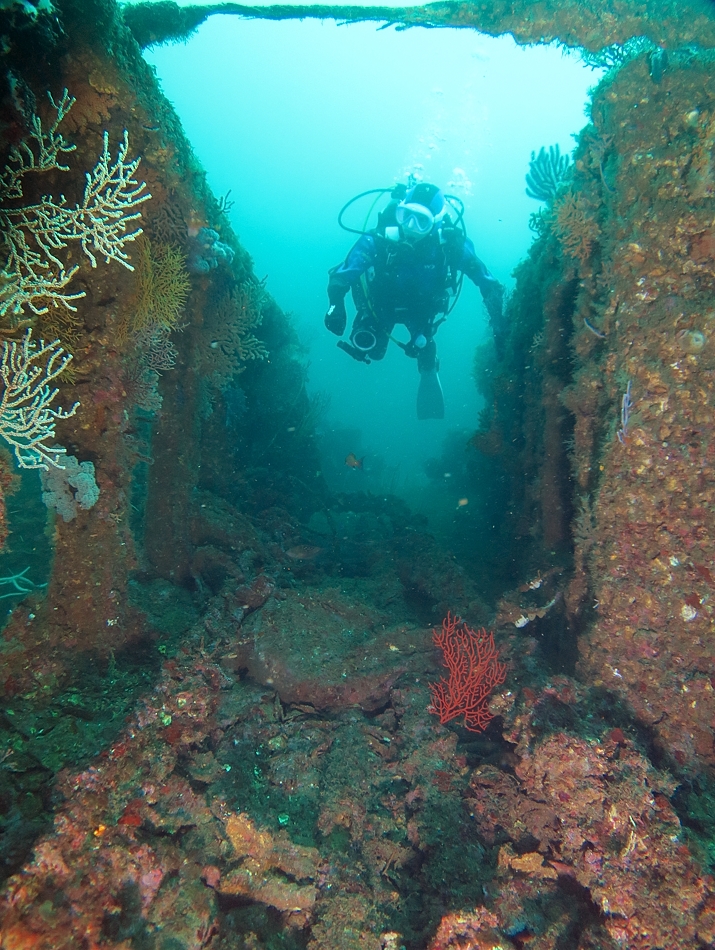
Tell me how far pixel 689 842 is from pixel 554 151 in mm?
8756

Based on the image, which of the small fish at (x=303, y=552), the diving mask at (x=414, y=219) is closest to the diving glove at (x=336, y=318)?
the diving mask at (x=414, y=219)

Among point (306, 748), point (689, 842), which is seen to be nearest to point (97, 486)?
point (306, 748)

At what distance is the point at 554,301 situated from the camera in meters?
4.75

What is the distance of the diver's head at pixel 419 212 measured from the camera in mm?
7746

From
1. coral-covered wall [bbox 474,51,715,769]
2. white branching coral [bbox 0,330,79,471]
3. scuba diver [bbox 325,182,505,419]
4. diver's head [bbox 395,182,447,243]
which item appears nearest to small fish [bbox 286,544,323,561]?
coral-covered wall [bbox 474,51,715,769]

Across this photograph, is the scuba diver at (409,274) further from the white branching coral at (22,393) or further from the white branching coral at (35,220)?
the white branching coral at (22,393)

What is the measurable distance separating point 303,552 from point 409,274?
5737 mm

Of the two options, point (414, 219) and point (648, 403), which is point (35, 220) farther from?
point (414, 219)

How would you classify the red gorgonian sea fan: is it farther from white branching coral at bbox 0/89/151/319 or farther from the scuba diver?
the scuba diver

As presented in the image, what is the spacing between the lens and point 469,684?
12.7ft

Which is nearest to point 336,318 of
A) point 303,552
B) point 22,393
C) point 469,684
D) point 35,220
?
point 303,552

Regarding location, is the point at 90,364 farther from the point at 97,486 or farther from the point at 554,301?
the point at 554,301

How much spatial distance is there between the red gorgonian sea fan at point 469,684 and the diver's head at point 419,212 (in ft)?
23.0

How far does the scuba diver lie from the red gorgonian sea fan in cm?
498
